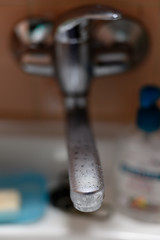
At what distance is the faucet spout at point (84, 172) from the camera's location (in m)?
0.33

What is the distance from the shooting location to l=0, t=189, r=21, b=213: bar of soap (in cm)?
47

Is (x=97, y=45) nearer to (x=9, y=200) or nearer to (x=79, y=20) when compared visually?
(x=79, y=20)

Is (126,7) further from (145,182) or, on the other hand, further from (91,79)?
(145,182)

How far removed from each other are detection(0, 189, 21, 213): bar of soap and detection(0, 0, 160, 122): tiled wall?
0.39 ft

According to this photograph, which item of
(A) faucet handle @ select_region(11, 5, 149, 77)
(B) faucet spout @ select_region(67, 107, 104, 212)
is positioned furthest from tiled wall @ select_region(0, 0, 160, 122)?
(B) faucet spout @ select_region(67, 107, 104, 212)

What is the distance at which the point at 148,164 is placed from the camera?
1.51 feet

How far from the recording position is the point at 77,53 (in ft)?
1.46

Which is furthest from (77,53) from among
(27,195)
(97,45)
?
(27,195)

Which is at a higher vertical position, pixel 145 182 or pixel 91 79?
pixel 91 79

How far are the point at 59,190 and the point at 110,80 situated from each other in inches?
6.2

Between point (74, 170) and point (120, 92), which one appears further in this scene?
point (120, 92)

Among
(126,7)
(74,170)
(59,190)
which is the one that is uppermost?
(126,7)

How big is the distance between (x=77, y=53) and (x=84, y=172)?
158mm

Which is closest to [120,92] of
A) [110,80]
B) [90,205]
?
[110,80]
